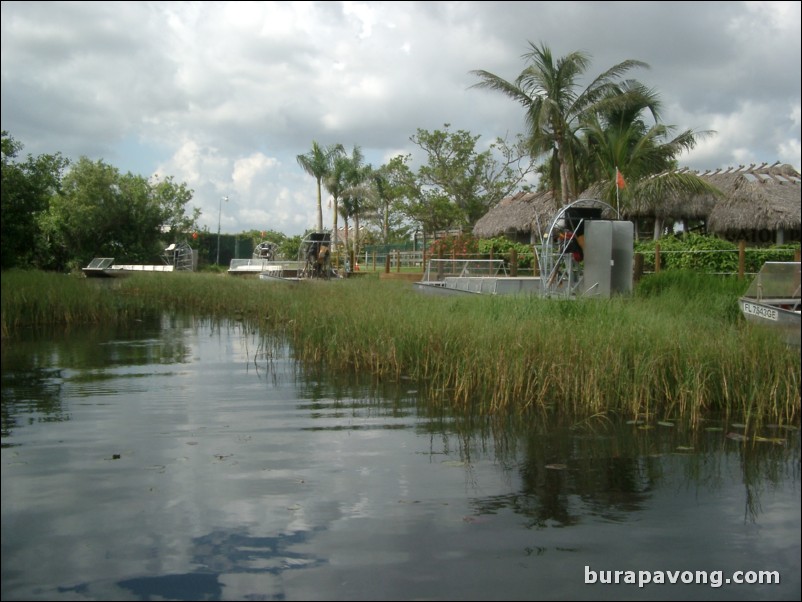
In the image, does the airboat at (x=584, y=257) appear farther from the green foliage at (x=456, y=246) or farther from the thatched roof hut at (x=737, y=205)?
the green foliage at (x=456, y=246)

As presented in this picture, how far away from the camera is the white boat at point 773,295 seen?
10258 mm

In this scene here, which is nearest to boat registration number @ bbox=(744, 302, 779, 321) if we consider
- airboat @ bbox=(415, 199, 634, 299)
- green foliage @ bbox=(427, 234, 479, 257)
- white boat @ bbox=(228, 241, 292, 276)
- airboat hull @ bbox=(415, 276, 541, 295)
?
airboat @ bbox=(415, 199, 634, 299)

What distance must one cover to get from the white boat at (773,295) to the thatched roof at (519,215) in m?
21.2

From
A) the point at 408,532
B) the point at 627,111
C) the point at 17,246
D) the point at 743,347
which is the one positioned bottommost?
the point at 408,532

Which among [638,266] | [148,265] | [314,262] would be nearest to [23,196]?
[314,262]

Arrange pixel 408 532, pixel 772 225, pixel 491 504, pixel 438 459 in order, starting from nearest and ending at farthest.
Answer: pixel 408 532 < pixel 491 504 < pixel 438 459 < pixel 772 225

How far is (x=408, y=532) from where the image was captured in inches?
210

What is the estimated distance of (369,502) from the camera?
19.5 ft

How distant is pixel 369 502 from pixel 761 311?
283 inches

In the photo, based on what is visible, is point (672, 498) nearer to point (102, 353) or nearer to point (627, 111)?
point (102, 353)

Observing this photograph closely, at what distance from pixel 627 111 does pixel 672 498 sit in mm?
23588

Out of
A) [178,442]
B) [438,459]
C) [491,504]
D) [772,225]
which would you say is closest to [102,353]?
[178,442]

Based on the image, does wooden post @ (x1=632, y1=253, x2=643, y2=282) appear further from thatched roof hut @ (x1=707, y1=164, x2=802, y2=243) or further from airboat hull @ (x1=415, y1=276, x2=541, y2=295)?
thatched roof hut @ (x1=707, y1=164, x2=802, y2=243)

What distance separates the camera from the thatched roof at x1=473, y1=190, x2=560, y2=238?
3394 centimetres
